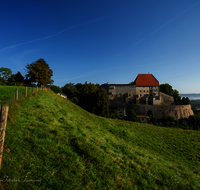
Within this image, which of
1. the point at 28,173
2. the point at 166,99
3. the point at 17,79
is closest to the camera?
the point at 28,173

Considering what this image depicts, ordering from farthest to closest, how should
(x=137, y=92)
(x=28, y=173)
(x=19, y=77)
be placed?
1. (x=137, y=92)
2. (x=19, y=77)
3. (x=28, y=173)

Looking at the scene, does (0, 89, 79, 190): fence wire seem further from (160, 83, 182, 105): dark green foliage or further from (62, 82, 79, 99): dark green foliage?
(160, 83, 182, 105): dark green foliage

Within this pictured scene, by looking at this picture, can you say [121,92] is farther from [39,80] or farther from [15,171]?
[15,171]

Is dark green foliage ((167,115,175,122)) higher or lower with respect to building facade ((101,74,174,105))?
lower

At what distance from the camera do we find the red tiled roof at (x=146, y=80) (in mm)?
58500

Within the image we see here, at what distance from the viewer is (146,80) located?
5984 centimetres

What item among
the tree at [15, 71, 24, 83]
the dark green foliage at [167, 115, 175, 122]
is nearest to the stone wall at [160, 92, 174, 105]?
the dark green foliage at [167, 115, 175, 122]

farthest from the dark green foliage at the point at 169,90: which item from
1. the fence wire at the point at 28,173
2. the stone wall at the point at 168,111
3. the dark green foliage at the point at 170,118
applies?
the fence wire at the point at 28,173

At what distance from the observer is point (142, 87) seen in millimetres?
58562

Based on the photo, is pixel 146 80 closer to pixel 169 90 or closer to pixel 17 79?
→ pixel 169 90

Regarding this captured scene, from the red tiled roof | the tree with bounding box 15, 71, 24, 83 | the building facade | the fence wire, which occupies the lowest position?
the fence wire

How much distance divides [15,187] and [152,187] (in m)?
4.80

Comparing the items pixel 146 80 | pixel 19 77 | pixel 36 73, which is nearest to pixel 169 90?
pixel 146 80

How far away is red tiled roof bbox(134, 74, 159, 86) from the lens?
58.5 m
